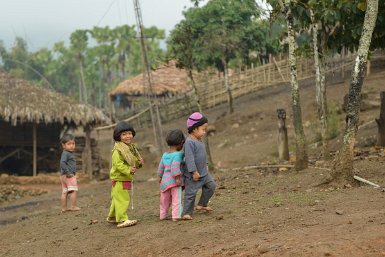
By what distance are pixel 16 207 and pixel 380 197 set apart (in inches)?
368

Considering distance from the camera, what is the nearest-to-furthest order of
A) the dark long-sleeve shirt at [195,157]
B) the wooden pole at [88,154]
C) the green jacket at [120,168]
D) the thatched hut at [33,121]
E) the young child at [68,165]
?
the dark long-sleeve shirt at [195,157], the green jacket at [120,168], the young child at [68,165], the thatched hut at [33,121], the wooden pole at [88,154]

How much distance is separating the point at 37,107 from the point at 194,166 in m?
13.0

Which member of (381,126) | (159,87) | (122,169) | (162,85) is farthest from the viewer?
(162,85)

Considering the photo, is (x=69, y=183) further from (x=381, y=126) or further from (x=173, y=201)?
(x=381, y=126)

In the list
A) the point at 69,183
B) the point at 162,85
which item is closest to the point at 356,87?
the point at 69,183

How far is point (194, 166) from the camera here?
6.31 meters

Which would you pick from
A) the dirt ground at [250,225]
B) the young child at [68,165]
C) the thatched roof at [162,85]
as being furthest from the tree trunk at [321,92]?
the thatched roof at [162,85]

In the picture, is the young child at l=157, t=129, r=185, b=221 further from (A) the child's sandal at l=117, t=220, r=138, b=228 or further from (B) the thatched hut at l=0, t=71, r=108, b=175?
(B) the thatched hut at l=0, t=71, r=108, b=175

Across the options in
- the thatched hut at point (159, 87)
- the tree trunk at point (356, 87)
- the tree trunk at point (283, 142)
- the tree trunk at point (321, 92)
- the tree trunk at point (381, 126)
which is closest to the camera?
the tree trunk at point (356, 87)

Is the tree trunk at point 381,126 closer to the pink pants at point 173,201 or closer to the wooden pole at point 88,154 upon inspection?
the pink pants at point 173,201

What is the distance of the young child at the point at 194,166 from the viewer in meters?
6.35

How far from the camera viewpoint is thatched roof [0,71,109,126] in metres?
17.7

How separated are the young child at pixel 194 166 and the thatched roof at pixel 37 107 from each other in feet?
40.1

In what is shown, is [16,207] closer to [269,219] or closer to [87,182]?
[87,182]
